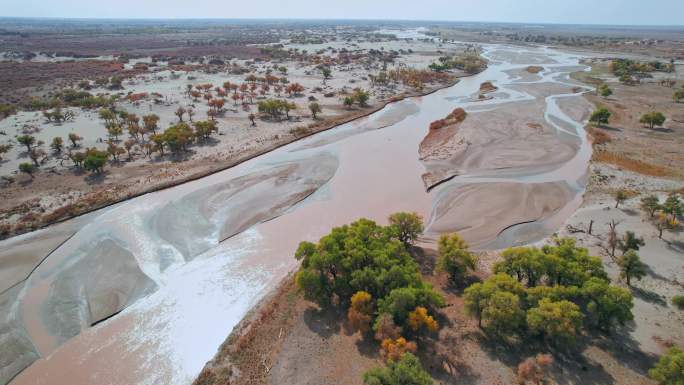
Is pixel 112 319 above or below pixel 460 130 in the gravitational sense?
below

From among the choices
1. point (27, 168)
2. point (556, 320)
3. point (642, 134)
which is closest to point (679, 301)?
point (556, 320)

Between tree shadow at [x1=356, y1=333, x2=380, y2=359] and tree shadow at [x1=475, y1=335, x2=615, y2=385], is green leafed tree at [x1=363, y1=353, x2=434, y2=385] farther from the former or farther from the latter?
tree shadow at [x1=475, y1=335, x2=615, y2=385]

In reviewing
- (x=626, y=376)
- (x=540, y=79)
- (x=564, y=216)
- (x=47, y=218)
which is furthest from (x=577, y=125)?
(x=47, y=218)

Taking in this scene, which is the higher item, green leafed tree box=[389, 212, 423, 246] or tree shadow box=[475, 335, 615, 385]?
green leafed tree box=[389, 212, 423, 246]

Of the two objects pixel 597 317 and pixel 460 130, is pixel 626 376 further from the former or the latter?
pixel 460 130

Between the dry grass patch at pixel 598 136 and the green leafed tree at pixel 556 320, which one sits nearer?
the green leafed tree at pixel 556 320

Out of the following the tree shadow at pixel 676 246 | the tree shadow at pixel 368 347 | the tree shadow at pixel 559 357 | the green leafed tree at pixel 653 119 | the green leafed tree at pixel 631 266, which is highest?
the green leafed tree at pixel 653 119

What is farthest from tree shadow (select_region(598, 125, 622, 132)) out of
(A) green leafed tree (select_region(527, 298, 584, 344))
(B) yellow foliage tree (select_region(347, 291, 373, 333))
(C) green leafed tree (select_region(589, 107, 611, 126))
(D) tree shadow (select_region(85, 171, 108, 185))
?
(D) tree shadow (select_region(85, 171, 108, 185))

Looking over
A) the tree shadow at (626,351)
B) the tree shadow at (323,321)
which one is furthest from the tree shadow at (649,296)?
the tree shadow at (323,321)

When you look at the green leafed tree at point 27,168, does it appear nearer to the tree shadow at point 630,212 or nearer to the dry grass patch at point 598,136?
the tree shadow at point 630,212
